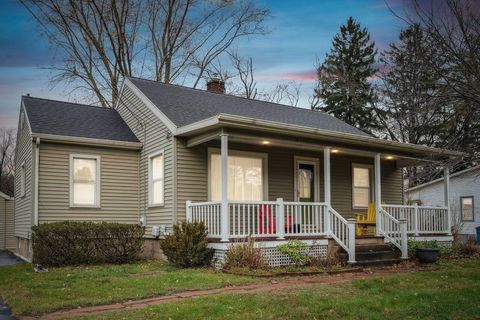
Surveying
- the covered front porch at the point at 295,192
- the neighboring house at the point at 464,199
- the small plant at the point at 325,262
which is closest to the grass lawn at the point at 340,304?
the small plant at the point at 325,262

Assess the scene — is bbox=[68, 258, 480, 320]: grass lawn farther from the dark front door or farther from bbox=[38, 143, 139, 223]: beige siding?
bbox=[38, 143, 139, 223]: beige siding

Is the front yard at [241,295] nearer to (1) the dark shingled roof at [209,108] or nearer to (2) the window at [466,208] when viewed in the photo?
(1) the dark shingled roof at [209,108]

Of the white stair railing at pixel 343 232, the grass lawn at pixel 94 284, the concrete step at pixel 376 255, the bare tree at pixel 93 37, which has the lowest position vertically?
the grass lawn at pixel 94 284

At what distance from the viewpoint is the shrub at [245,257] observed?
11.4 meters

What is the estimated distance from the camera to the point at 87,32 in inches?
1088

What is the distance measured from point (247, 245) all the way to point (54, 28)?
20706 millimetres

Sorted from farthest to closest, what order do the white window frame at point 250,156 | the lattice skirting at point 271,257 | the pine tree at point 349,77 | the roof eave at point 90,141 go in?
the pine tree at point 349,77 → the roof eave at point 90,141 → the white window frame at point 250,156 → the lattice skirting at point 271,257

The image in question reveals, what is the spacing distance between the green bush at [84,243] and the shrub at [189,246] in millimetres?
1768

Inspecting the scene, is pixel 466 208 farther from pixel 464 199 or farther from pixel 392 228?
pixel 392 228

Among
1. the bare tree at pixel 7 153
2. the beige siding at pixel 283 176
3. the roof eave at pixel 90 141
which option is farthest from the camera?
the bare tree at pixel 7 153

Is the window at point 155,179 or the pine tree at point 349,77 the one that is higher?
the pine tree at point 349,77

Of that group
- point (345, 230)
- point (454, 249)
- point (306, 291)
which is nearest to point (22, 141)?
point (345, 230)

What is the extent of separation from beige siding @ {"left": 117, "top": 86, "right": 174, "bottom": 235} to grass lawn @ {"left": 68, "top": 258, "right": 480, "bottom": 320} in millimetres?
6100

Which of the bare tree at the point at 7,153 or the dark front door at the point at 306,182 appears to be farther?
the bare tree at the point at 7,153
